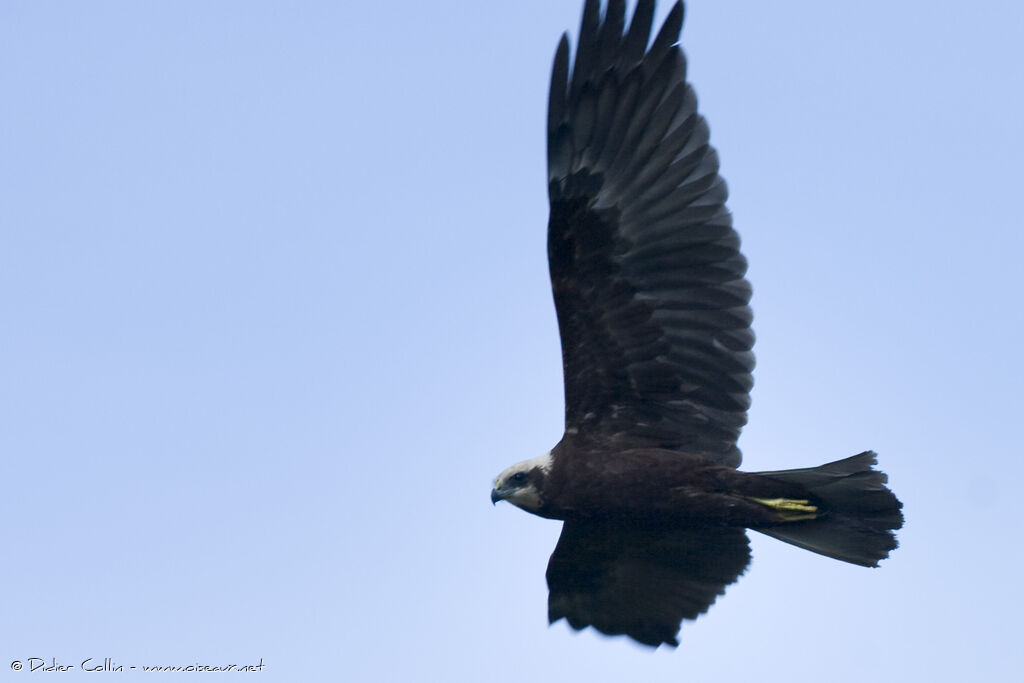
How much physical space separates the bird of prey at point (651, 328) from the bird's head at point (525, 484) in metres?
0.01

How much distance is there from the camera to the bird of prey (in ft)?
35.8

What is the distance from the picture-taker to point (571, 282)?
10961 millimetres

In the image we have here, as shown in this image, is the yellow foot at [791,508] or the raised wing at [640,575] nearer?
the yellow foot at [791,508]

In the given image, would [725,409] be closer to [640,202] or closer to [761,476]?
[761,476]

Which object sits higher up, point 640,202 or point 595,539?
point 640,202

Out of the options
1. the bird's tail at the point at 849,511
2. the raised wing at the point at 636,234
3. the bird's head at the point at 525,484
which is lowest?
the bird's tail at the point at 849,511

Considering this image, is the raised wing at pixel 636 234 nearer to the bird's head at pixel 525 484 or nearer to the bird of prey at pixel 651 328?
the bird of prey at pixel 651 328

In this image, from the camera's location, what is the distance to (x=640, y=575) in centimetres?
1217

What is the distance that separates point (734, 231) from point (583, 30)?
5.76 ft

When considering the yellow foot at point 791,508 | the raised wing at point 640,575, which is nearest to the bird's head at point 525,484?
the raised wing at point 640,575

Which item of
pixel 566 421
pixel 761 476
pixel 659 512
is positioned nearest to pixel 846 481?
pixel 761 476

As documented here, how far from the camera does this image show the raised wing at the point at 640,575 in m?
11.8

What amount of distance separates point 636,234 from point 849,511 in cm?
247

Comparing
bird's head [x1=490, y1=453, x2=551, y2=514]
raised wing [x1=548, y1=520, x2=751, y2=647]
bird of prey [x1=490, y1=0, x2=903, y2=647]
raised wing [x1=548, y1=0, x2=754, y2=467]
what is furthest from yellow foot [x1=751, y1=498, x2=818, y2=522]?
bird's head [x1=490, y1=453, x2=551, y2=514]
